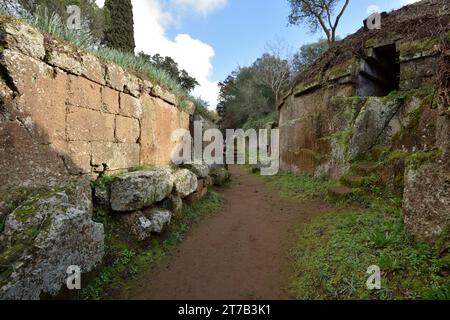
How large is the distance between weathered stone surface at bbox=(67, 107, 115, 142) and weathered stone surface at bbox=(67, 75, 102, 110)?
87 millimetres

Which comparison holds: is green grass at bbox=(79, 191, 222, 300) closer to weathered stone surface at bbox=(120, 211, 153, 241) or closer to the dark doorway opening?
weathered stone surface at bbox=(120, 211, 153, 241)

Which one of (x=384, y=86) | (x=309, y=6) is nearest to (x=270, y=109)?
(x=309, y=6)

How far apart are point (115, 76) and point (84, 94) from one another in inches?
31.6

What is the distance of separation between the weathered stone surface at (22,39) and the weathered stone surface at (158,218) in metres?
2.64

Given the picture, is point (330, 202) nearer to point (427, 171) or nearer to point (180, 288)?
point (427, 171)

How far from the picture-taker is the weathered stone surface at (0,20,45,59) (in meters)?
2.71

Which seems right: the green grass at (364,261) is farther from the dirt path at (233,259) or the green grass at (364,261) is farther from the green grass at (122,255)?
the green grass at (122,255)

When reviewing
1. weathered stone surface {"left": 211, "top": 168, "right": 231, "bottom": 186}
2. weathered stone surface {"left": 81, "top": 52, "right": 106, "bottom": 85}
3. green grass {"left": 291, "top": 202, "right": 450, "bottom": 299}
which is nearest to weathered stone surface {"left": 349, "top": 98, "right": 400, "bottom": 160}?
green grass {"left": 291, "top": 202, "right": 450, "bottom": 299}

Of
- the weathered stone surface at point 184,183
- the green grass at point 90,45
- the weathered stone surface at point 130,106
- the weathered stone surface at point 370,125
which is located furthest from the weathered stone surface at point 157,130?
the weathered stone surface at point 370,125

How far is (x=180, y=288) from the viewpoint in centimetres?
308

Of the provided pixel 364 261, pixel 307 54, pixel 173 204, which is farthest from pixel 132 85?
pixel 307 54

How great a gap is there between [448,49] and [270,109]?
2413cm

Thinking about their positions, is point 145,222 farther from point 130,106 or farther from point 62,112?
point 130,106

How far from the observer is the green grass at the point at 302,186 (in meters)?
6.27
